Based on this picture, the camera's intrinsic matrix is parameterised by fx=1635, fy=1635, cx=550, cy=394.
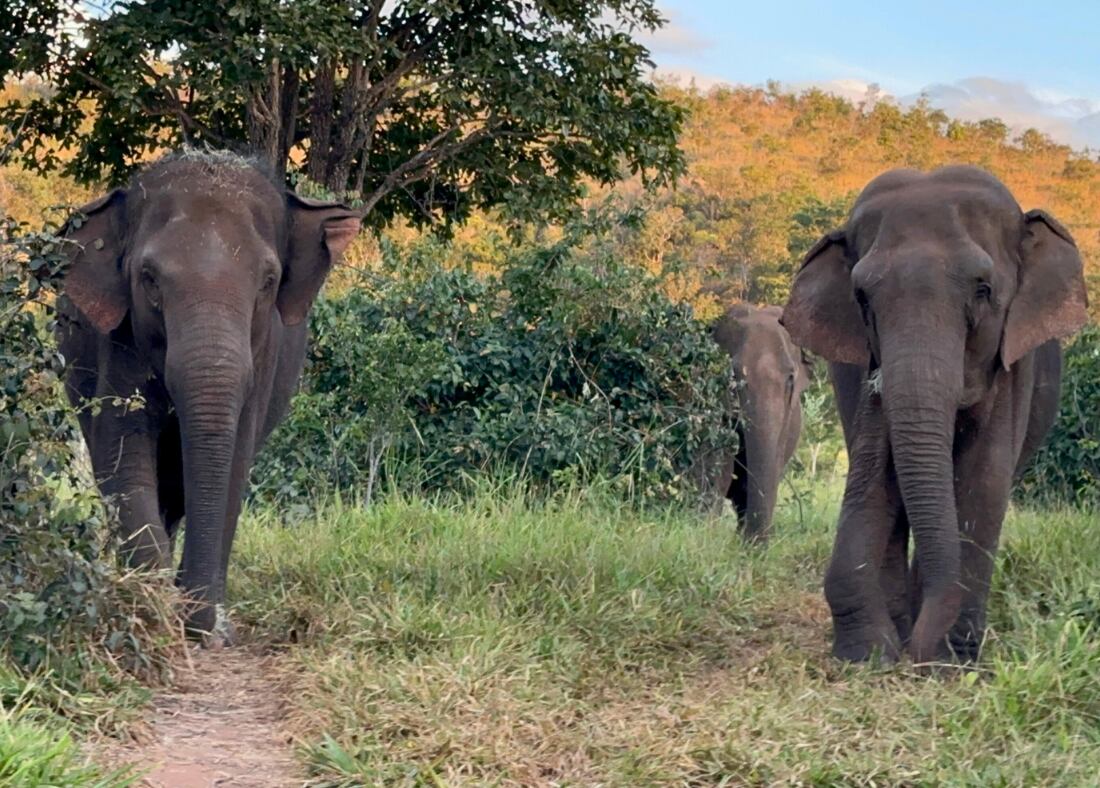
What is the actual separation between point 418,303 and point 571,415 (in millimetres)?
1416

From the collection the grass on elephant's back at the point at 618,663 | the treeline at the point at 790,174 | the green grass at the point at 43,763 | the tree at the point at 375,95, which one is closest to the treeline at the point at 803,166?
the treeline at the point at 790,174

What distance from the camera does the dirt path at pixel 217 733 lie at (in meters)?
4.57

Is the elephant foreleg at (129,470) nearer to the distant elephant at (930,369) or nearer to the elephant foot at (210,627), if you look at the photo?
the elephant foot at (210,627)

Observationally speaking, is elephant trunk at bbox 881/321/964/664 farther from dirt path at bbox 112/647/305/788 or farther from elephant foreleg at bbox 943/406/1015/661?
dirt path at bbox 112/647/305/788

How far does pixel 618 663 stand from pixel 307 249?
235 cm

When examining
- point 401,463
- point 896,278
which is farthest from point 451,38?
point 896,278

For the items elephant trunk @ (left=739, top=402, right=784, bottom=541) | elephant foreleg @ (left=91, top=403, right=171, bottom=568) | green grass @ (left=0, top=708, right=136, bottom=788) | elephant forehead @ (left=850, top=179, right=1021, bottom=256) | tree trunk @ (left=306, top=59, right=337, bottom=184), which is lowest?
elephant trunk @ (left=739, top=402, right=784, bottom=541)

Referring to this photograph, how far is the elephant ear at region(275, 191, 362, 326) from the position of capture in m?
6.95

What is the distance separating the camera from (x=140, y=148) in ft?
65.6

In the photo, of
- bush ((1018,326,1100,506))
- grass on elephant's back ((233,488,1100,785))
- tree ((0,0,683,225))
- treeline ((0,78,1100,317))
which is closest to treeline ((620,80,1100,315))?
treeline ((0,78,1100,317))

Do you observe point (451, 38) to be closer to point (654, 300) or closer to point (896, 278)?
point (654, 300)

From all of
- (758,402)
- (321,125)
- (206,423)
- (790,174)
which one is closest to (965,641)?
(206,423)

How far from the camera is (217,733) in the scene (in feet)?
16.6

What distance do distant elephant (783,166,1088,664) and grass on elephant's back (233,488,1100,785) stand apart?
0.30 meters
